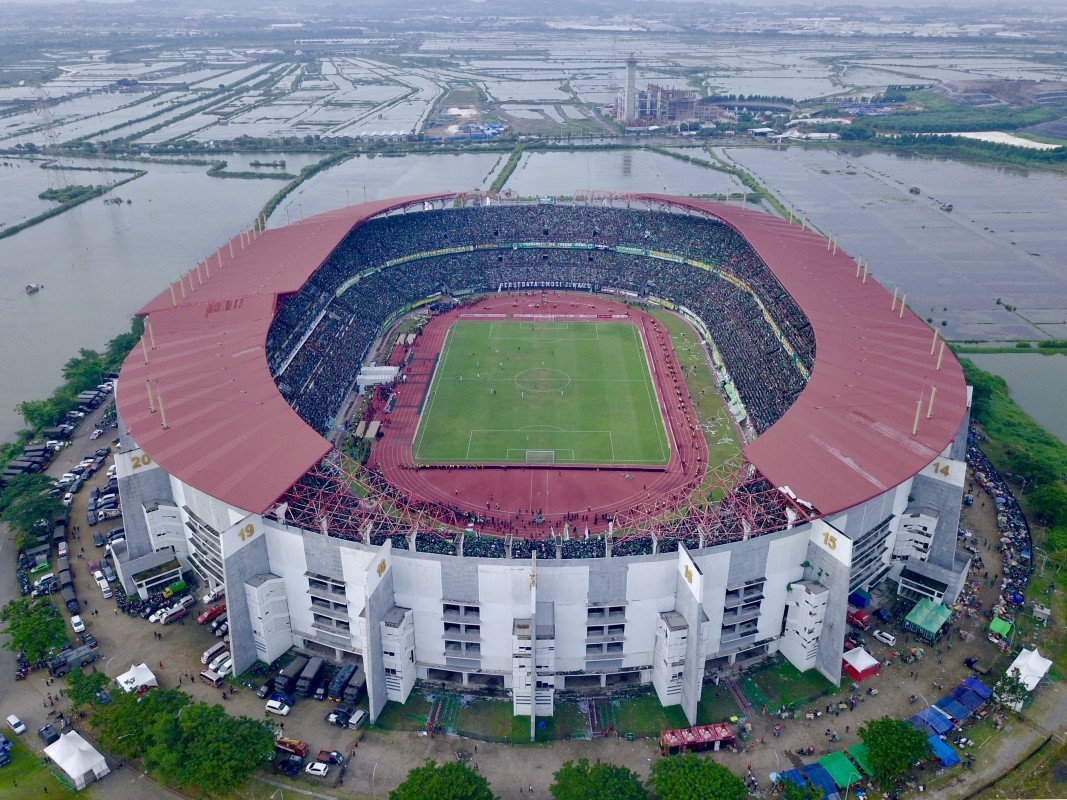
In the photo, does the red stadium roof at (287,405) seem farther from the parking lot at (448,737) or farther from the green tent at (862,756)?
the green tent at (862,756)

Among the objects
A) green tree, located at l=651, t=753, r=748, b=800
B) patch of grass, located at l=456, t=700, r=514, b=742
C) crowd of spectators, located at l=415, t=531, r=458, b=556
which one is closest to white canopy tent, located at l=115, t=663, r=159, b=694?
crowd of spectators, located at l=415, t=531, r=458, b=556

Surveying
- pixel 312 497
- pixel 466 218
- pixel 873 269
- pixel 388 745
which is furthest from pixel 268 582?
pixel 873 269

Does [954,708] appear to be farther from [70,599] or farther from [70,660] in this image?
[70,599]

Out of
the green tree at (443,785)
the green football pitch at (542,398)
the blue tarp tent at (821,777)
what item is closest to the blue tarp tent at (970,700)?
the blue tarp tent at (821,777)

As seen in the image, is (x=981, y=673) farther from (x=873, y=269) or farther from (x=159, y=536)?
(x=873, y=269)

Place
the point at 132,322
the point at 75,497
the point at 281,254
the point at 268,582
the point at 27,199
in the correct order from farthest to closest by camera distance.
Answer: the point at 27,199, the point at 132,322, the point at 281,254, the point at 75,497, the point at 268,582

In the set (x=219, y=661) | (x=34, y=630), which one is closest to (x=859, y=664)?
(x=219, y=661)
